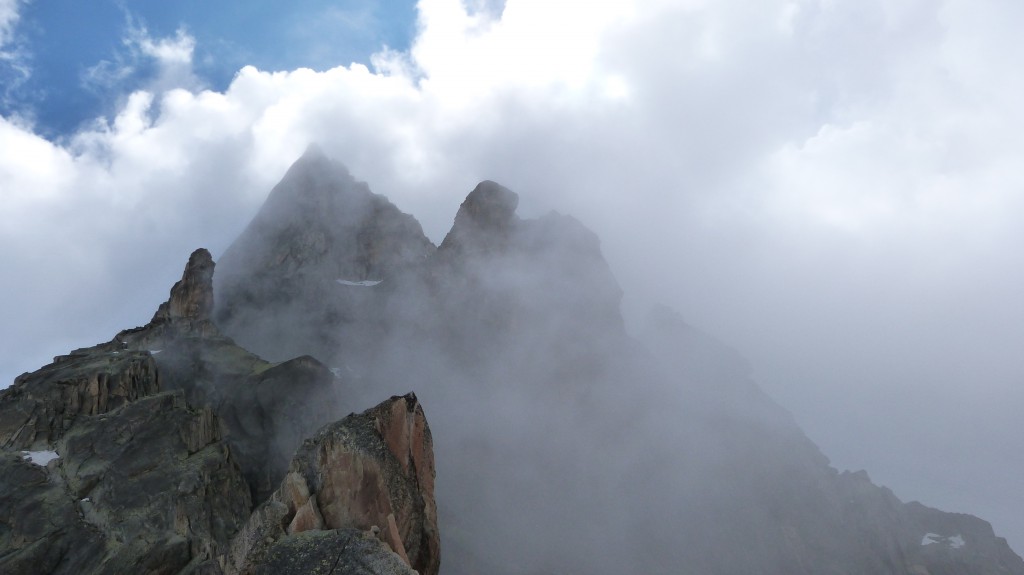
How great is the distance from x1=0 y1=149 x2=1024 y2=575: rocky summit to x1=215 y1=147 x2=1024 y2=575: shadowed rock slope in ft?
2.03

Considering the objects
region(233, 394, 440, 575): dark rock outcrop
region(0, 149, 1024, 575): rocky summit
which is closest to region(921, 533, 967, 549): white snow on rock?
region(0, 149, 1024, 575): rocky summit

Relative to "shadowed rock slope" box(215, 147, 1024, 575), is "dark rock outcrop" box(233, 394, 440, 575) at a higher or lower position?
lower

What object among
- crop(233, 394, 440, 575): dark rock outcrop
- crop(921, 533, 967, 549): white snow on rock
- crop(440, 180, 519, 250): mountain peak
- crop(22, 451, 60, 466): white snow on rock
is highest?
crop(440, 180, 519, 250): mountain peak

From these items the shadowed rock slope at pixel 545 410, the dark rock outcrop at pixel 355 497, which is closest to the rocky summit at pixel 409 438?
the dark rock outcrop at pixel 355 497

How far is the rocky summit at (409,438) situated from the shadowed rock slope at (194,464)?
0.70 feet

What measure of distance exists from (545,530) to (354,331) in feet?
233

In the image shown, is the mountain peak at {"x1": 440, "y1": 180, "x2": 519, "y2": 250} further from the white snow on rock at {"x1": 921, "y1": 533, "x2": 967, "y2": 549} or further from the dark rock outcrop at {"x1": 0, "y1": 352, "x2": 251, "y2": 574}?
the white snow on rock at {"x1": 921, "y1": 533, "x2": 967, "y2": 549}

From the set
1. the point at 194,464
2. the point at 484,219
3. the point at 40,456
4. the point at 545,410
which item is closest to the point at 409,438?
the point at 194,464

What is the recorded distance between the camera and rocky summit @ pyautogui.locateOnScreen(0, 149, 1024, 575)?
33156 millimetres

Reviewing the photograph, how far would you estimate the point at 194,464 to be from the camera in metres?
87.4

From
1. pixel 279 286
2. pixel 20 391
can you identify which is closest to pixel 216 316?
pixel 279 286

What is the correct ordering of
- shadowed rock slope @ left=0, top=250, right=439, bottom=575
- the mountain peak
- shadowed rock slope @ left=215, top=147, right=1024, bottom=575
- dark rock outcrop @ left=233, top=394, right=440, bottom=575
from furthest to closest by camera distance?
the mountain peak < shadowed rock slope @ left=215, top=147, right=1024, bottom=575 < shadowed rock slope @ left=0, top=250, right=439, bottom=575 < dark rock outcrop @ left=233, top=394, right=440, bottom=575

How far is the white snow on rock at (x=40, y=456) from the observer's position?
84.6 metres

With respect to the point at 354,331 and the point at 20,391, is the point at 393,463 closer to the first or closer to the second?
the point at 20,391
